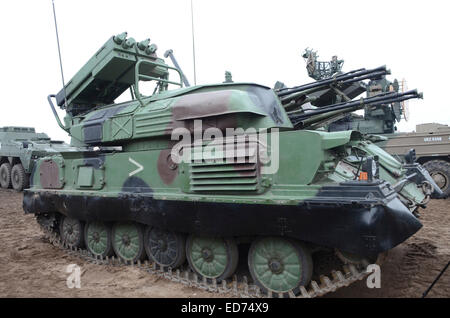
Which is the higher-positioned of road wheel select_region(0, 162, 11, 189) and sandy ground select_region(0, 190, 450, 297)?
road wheel select_region(0, 162, 11, 189)

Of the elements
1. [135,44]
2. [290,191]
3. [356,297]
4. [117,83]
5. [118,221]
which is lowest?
[356,297]

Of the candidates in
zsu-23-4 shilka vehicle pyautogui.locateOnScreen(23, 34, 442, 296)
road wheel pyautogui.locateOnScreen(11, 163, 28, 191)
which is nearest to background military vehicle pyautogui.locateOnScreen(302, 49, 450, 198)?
zsu-23-4 shilka vehicle pyautogui.locateOnScreen(23, 34, 442, 296)

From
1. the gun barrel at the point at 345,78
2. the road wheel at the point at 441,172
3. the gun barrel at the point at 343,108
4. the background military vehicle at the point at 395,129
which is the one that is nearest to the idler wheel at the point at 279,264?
the gun barrel at the point at 343,108

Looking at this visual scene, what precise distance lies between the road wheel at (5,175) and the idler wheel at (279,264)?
1640 cm

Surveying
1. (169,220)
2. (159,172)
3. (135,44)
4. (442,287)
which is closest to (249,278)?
(169,220)

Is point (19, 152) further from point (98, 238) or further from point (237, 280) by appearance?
point (237, 280)

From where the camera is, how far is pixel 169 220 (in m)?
5.21

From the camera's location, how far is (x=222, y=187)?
4703mm

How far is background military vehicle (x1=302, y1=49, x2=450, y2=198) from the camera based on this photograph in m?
13.4

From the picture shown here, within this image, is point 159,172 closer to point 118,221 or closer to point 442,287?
point 118,221

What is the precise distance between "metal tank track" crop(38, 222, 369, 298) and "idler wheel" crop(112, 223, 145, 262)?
0.37 feet

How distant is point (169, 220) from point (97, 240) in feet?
7.16

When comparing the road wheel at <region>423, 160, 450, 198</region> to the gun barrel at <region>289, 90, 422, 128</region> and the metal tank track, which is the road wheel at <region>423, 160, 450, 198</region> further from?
the metal tank track

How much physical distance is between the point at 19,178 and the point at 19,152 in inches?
47.9
